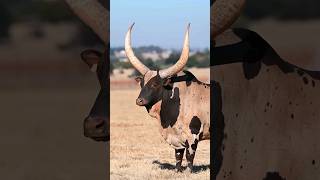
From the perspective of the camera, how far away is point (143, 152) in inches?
180

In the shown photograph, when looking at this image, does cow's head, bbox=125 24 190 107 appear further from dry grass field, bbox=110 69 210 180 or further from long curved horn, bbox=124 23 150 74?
dry grass field, bbox=110 69 210 180

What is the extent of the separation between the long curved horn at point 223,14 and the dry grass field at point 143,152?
0.84m

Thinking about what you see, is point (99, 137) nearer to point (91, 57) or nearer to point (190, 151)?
point (91, 57)

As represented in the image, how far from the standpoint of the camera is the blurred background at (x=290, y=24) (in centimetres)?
208

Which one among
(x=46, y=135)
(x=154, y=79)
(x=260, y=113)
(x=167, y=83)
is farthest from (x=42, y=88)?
(x=167, y=83)

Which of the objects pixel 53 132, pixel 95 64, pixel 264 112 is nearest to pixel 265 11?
pixel 264 112

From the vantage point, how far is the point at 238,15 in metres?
2.07

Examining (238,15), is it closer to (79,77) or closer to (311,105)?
(311,105)

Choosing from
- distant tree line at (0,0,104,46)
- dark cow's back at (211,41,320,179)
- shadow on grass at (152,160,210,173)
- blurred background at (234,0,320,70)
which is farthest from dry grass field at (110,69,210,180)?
blurred background at (234,0,320,70)

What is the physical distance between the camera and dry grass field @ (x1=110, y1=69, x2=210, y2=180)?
3.72 meters

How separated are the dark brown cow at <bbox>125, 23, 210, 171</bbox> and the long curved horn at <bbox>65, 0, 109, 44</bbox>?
5.38ft

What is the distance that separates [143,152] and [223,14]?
8.75 feet

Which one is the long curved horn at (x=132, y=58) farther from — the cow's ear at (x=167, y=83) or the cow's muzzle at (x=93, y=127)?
the cow's muzzle at (x=93, y=127)

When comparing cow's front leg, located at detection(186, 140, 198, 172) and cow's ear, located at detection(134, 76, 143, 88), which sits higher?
cow's ear, located at detection(134, 76, 143, 88)
